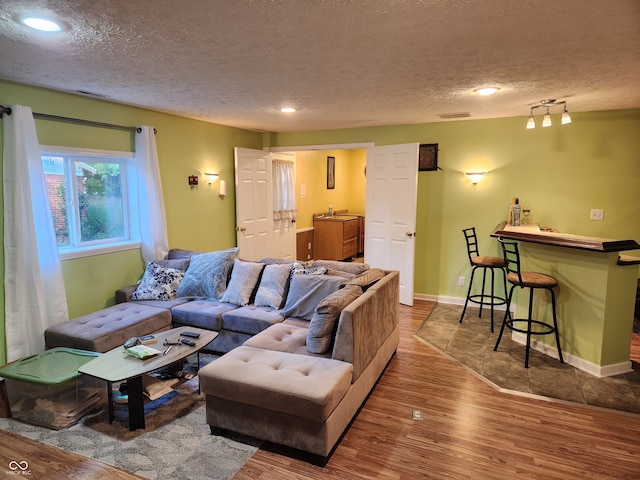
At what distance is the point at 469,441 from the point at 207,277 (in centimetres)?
275

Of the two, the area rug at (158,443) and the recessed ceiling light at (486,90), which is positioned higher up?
the recessed ceiling light at (486,90)

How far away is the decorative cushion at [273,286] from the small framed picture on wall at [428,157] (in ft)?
8.42

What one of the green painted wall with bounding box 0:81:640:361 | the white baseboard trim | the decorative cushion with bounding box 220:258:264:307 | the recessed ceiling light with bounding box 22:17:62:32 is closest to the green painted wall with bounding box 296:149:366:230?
the green painted wall with bounding box 0:81:640:361

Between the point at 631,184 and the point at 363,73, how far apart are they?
11.7ft

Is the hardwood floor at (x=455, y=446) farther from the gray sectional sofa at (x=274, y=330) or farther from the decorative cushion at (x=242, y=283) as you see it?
the decorative cushion at (x=242, y=283)

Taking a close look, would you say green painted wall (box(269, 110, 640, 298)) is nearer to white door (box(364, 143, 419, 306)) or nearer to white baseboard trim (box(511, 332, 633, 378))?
white door (box(364, 143, 419, 306))

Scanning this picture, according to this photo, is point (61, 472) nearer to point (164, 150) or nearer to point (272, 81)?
point (272, 81)

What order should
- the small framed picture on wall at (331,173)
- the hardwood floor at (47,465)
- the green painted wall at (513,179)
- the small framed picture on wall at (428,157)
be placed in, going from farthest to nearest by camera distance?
the small framed picture on wall at (331,173) < the small framed picture on wall at (428,157) < the green painted wall at (513,179) < the hardwood floor at (47,465)

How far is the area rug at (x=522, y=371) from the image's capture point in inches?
117

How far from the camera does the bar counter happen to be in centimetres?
319

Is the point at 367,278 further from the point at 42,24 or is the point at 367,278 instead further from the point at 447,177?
the point at 42,24

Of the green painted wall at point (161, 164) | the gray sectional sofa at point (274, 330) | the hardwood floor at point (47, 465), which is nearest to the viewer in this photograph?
the hardwood floor at point (47, 465)

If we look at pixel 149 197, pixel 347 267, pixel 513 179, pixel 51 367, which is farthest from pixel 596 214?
pixel 51 367

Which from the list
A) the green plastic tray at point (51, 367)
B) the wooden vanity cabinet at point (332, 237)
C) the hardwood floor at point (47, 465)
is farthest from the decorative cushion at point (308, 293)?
the wooden vanity cabinet at point (332, 237)
